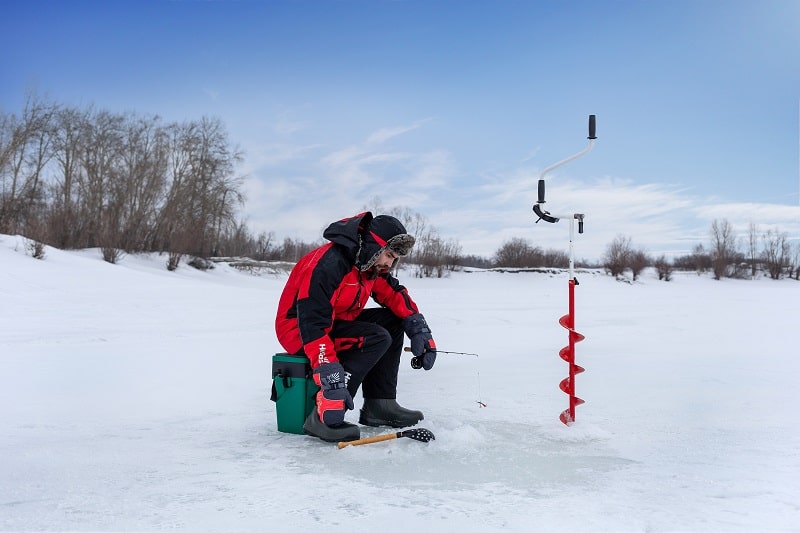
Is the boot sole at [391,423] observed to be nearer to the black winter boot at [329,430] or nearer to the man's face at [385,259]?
the black winter boot at [329,430]

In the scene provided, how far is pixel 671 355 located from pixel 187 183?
29.4 m

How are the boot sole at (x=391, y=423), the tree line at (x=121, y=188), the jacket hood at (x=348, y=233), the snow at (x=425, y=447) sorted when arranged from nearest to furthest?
the snow at (x=425, y=447), the jacket hood at (x=348, y=233), the boot sole at (x=391, y=423), the tree line at (x=121, y=188)

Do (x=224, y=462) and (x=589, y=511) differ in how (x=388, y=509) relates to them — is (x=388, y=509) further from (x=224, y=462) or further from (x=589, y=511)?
(x=224, y=462)

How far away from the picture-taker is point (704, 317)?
11320mm

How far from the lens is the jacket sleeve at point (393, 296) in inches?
125

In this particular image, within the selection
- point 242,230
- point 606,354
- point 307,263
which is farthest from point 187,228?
point 307,263

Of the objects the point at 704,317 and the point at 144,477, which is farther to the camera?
the point at 704,317

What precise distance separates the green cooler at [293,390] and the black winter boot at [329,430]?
0.10 metres

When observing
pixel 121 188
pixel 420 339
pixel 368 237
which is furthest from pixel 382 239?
pixel 121 188

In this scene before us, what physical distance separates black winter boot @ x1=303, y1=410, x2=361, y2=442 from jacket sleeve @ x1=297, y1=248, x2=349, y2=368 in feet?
1.00

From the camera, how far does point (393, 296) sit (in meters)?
3.21

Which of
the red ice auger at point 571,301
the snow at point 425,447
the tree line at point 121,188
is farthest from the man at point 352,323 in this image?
the tree line at point 121,188

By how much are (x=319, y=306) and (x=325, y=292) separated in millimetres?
72

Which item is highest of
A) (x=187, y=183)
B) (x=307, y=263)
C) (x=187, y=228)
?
(x=187, y=183)
